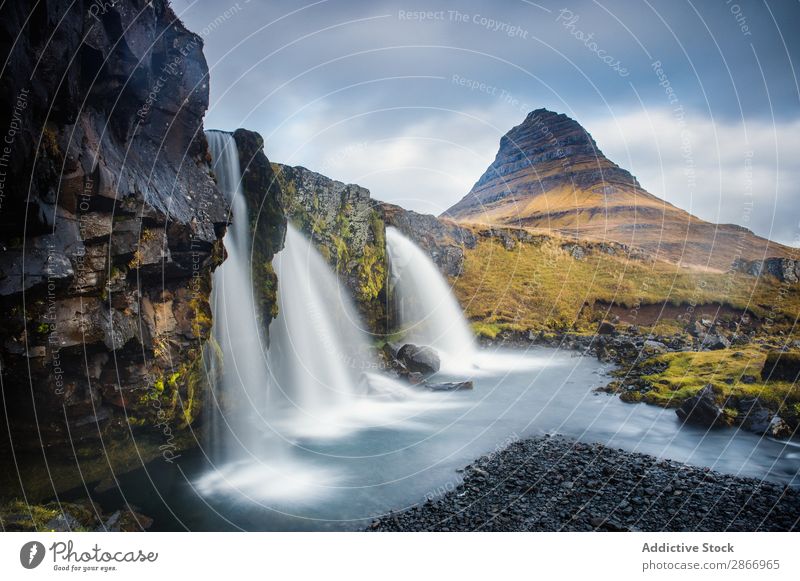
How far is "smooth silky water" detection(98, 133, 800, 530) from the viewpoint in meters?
9.40

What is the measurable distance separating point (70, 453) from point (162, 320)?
3302 mm

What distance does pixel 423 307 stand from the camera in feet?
101

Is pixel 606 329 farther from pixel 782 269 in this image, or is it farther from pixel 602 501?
pixel 602 501

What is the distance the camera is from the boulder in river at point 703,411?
42.4 ft

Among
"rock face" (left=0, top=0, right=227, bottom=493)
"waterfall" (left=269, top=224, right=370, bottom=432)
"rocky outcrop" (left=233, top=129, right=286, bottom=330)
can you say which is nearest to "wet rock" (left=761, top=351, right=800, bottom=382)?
"waterfall" (left=269, top=224, right=370, bottom=432)

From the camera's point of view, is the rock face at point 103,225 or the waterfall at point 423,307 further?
the waterfall at point 423,307

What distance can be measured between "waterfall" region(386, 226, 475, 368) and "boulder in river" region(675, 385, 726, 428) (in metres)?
13.8

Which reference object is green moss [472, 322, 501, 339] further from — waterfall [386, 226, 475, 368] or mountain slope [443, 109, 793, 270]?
mountain slope [443, 109, 793, 270]

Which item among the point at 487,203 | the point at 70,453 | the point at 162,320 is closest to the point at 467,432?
the point at 162,320

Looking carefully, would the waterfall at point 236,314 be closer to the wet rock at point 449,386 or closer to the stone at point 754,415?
the wet rock at point 449,386

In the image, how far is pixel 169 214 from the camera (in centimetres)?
993

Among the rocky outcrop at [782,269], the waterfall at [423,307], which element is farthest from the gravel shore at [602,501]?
the rocky outcrop at [782,269]

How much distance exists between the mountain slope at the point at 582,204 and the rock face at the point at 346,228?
42446mm
